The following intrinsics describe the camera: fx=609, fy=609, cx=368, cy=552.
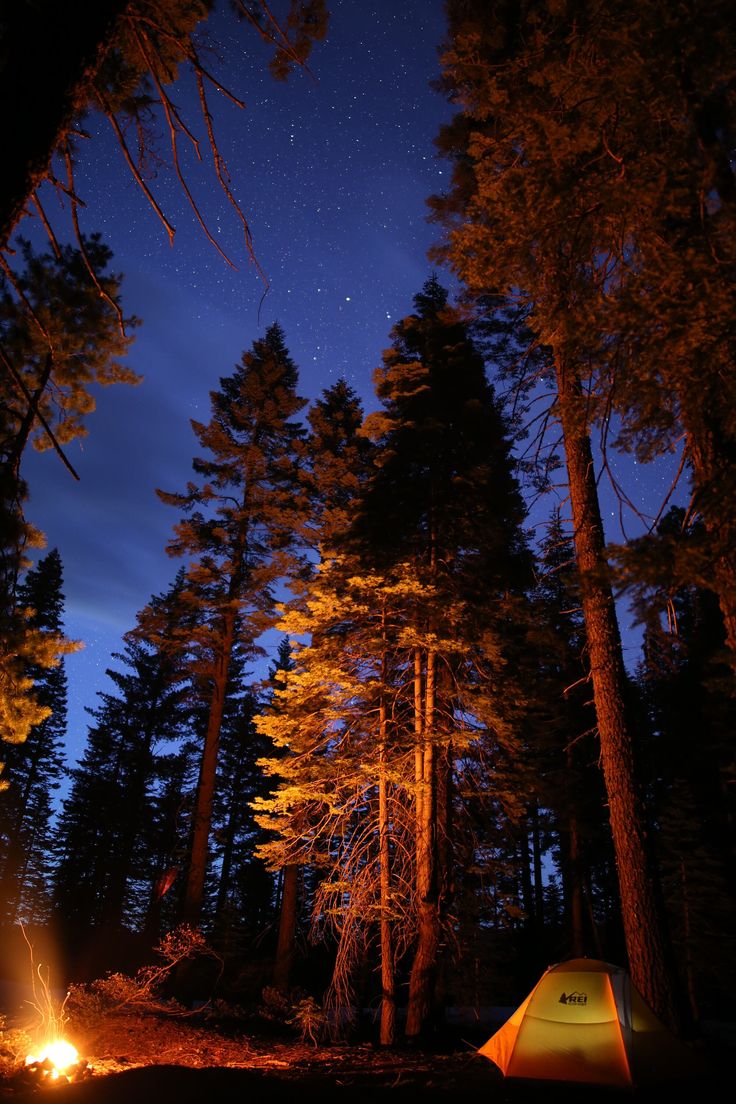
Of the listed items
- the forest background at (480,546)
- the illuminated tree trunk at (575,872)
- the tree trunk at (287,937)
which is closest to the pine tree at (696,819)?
the forest background at (480,546)

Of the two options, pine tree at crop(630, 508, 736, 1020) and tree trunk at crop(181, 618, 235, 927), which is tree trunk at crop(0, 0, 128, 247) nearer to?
tree trunk at crop(181, 618, 235, 927)

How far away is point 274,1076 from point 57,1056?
2.65m

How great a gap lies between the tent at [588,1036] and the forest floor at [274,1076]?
0.49 feet

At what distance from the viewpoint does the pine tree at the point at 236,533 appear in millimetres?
16531

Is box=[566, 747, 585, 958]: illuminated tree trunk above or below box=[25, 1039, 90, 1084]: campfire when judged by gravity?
above

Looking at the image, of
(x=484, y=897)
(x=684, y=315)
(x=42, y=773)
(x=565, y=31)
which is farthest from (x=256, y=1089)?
(x=42, y=773)

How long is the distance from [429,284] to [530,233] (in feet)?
33.1

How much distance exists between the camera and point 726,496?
4863 mm

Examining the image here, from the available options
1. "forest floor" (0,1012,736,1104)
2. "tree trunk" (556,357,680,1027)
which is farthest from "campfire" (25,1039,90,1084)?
"tree trunk" (556,357,680,1027)

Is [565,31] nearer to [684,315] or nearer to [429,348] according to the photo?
[684,315]

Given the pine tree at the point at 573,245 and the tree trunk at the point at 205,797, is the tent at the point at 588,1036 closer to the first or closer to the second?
the pine tree at the point at 573,245

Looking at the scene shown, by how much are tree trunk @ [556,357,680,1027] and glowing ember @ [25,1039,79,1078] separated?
6199mm

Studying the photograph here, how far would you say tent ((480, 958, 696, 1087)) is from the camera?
19.1 feet

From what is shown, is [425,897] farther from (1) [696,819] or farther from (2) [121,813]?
(2) [121,813]
